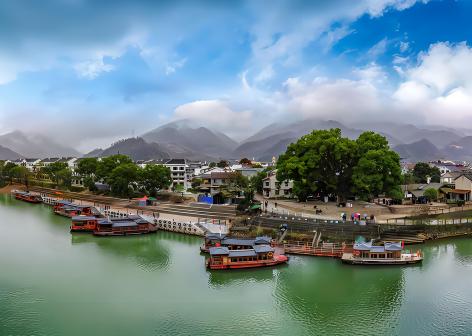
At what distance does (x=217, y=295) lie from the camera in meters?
19.7

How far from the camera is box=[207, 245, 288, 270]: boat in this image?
76.1 ft

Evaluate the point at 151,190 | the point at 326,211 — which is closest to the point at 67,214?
the point at 151,190

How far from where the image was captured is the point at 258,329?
1617cm

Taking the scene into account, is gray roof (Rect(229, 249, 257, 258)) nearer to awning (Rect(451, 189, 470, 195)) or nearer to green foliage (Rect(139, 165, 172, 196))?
green foliage (Rect(139, 165, 172, 196))

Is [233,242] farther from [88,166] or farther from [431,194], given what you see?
[88,166]

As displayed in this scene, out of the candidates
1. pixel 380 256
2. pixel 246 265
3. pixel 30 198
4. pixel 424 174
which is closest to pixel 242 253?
pixel 246 265

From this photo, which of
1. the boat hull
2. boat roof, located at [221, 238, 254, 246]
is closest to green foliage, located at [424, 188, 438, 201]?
boat roof, located at [221, 238, 254, 246]

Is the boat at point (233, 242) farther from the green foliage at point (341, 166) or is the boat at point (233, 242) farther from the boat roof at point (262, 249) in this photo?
the green foliage at point (341, 166)

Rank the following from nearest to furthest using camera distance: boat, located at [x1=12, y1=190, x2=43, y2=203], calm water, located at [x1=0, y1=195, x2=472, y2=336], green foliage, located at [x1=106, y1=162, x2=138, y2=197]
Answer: calm water, located at [x1=0, y1=195, x2=472, y2=336] < green foliage, located at [x1=106, y1=162, x2=138, y2=197] < boat, located at [x1=12, y1=190, x2=43, y2=203]

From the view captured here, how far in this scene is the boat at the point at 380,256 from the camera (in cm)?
2369

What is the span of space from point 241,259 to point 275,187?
75.6 ft

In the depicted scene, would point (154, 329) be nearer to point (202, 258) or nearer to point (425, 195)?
point (202, 258)

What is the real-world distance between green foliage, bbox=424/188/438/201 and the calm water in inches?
539

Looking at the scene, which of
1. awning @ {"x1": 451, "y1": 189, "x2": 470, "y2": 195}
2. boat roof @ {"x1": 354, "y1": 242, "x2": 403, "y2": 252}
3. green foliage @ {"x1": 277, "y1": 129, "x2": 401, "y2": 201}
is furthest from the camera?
awning @ {"x1": 451, "y1": 189, "x2": 470, "y2": 195}
